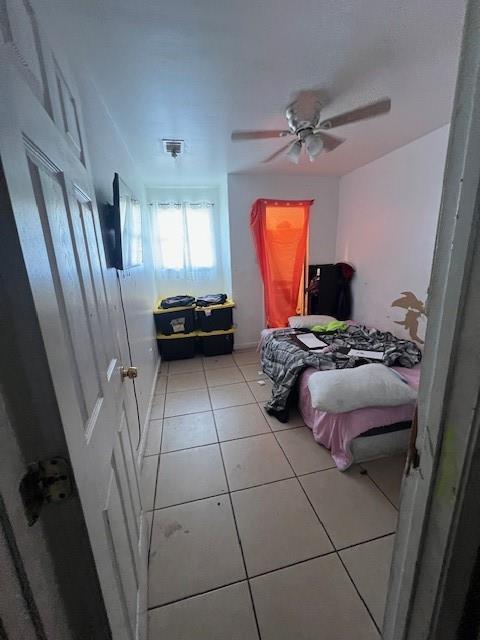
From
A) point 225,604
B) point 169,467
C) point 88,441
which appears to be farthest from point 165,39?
point 225,604

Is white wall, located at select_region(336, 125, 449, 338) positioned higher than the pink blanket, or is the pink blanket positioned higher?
white wall, located at select_region(336, 125, 449, 338)

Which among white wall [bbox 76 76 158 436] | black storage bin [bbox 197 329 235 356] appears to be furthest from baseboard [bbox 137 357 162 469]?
black storage bin [bbox 197 329 235 356]

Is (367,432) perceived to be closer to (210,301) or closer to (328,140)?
(328,140)

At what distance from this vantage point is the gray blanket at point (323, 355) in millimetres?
2139

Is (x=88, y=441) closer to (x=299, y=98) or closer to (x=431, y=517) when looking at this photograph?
(x=431, y=517)

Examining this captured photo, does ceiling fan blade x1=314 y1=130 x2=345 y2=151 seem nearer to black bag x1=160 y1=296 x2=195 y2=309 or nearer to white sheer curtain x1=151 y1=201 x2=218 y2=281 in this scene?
white sheer curtain x1=151 y1=201 x2=218 y2=281

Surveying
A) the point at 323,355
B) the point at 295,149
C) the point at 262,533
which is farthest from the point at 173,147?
the point at 262,533

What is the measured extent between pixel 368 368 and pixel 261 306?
1996mm

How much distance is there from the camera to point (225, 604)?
1064 mm

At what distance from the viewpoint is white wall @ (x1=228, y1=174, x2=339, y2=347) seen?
3254 millimetres

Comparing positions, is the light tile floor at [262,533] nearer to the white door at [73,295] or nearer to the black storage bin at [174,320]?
the white door at [73,295]

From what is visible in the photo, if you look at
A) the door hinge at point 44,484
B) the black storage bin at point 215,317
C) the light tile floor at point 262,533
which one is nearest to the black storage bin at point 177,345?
the black storage bin at point 215,317

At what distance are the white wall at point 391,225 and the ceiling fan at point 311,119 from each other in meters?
0.91

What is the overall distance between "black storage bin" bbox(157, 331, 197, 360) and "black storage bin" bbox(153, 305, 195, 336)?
0.06 metres
